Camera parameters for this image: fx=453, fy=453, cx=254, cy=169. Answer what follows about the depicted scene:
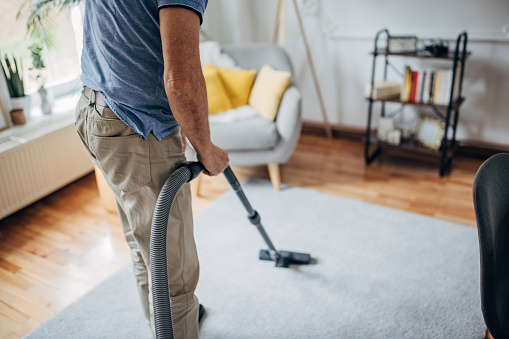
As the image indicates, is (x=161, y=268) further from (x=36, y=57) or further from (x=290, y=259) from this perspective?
(x=36, y=57)

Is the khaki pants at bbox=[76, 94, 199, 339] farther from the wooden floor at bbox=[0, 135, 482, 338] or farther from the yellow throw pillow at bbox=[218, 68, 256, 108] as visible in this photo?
the yellow throw pillow at bbox=[218, 68, 256, 108]

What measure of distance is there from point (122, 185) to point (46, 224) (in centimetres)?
165

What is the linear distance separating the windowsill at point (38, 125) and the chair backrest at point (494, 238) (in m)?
2.19

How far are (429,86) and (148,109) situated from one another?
2337 mm

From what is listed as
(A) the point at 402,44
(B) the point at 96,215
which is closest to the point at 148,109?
(B) the point at 96,215

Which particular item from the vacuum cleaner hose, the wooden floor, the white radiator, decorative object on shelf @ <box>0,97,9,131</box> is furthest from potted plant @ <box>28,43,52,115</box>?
the vacuum cleaner hose

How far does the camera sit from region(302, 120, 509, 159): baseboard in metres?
3.32

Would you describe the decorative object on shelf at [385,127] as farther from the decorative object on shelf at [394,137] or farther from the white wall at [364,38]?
the white wall at [364,38]

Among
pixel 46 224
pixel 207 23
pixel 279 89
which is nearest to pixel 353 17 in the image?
pixel 279 89

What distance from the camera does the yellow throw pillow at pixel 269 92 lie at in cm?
293

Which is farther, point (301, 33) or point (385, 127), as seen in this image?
point (301, 33)

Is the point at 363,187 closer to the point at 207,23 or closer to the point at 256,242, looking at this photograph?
the point at 256,242

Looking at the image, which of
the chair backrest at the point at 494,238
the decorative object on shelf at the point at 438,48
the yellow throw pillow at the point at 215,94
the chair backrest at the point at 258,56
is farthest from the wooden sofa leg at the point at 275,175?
the chair backrest at the point at 494,238

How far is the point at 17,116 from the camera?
2.78m
